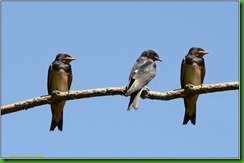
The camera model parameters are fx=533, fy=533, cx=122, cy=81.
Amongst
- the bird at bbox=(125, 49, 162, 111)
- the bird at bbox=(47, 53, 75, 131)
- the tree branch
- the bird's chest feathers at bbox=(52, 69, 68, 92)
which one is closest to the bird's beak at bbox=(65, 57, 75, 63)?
the bird at bbox=(47, 53, 75, 131)

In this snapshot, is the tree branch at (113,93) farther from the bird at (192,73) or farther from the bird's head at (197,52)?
the bird's head at (197,52)

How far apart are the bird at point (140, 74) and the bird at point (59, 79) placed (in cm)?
144

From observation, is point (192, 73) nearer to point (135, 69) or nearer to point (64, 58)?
point (135, 69)

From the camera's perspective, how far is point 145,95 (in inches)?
297

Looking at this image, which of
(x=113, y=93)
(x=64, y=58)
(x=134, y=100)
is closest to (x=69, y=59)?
(x=64, y=58)

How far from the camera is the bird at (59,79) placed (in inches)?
390

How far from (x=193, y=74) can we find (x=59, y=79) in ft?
8.23

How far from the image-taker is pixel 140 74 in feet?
27.9

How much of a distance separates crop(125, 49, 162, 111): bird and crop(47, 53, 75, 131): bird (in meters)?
1.44

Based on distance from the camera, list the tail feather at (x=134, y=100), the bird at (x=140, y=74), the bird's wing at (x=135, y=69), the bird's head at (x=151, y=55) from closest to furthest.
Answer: the tail feather at (x=134, y=100)
the bird at (x=140, y=74)
the bird's wing at (x=135, y=69)
the bird's head at (x=151, y=55)

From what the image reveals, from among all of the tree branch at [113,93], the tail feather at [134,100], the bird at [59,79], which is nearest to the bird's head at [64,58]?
the bird at [59,79]

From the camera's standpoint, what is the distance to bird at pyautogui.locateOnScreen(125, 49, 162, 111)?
7.65 m

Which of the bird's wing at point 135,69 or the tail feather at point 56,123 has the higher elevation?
the bird's wing at point 135,69

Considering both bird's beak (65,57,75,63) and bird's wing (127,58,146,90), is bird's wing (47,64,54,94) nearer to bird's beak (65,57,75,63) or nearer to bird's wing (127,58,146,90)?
bird's beak (65,57,75,63)
